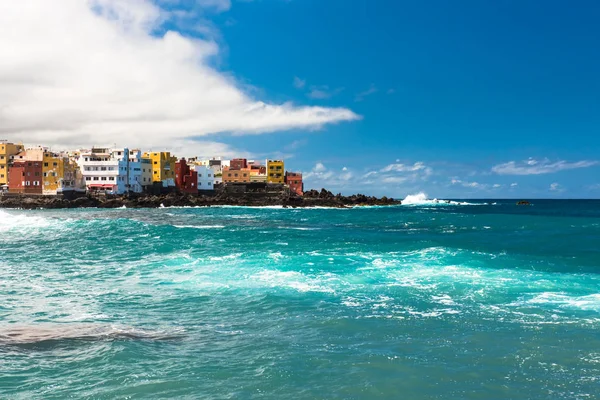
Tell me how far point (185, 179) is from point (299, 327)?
106 m

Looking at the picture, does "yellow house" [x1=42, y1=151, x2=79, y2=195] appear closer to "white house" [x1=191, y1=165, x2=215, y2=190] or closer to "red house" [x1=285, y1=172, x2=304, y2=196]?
"white house" [x1=191, y1=165, x2=215, y2=190]

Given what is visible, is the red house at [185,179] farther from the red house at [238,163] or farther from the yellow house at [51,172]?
the yellow house at [51,172]

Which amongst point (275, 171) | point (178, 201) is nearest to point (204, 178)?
point (275, 171)

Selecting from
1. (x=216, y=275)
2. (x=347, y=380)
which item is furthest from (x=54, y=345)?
(x=216, y=275)

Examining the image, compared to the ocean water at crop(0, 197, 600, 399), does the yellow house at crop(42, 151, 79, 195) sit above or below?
above

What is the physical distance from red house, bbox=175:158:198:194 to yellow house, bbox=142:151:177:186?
1.58m

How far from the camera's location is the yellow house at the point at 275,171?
123 metres

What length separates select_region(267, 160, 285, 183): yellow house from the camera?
123 metres

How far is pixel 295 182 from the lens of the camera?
129 m

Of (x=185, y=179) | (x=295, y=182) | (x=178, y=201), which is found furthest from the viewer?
(x=295, y=182)

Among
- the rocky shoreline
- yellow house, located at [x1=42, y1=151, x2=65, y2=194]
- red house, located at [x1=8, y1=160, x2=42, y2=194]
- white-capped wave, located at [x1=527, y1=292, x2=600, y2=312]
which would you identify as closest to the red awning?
the rocky shoreline

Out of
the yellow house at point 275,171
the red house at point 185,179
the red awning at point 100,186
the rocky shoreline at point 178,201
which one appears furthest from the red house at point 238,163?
the red awning at point 100,186

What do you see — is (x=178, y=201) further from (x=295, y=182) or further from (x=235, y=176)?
(x=295, y=182)

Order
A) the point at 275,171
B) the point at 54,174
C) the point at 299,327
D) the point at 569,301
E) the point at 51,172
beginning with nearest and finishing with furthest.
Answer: the point at 299,327, the point at 569,301, the point at 54,174, the point at 51,172, the point at 275,171
